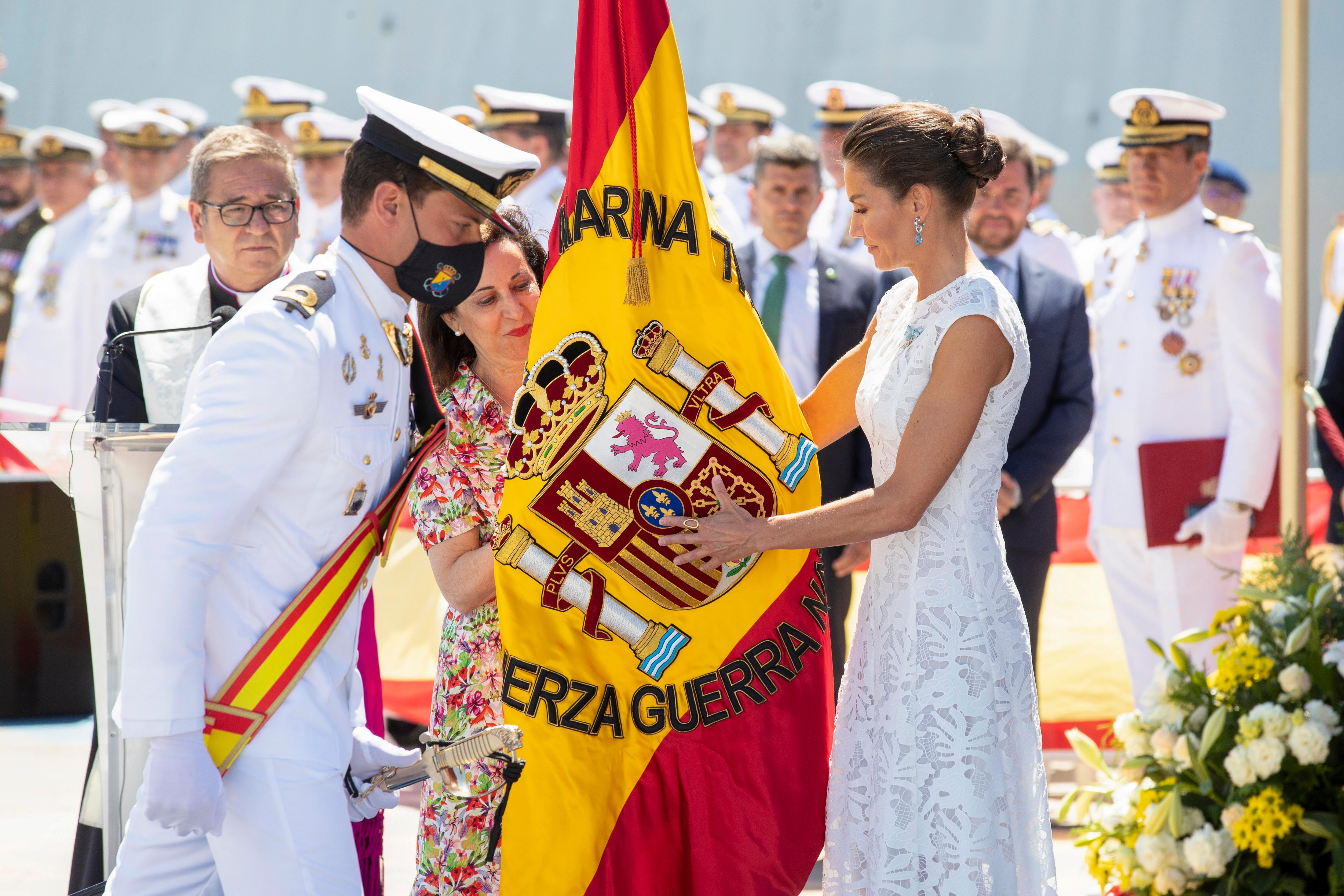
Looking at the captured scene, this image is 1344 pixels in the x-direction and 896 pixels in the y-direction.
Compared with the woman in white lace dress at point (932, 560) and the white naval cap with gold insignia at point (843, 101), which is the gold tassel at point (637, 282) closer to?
the woman in white lace dress at point (932, 560)

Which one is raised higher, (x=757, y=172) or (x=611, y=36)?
(x=611, y=36)

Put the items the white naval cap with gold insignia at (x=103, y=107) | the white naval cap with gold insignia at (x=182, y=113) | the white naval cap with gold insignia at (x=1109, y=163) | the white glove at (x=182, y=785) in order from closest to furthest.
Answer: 1. the white glove at (x=182, y=785)
2. the white naval cap with gold insignia at (x=1109, y=163)
3. the white naval cap with gold insignia at (x=182, y=113)
4. the white naval cap with gold insignia at (x=103, y=107)

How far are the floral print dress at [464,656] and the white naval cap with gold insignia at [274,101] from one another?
22.0 feet

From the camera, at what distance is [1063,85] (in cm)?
1005

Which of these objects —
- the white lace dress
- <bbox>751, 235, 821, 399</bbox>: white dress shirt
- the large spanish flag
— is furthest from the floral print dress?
<bbox>751, 235, 821, 399</bbox>: white dress shirt

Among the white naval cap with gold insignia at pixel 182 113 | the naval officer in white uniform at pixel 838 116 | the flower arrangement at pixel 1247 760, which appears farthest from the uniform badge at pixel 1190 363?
the white naval cap with gold insignia at pixel 182 113

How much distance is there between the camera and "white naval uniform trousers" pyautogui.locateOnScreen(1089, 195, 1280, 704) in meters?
4.07

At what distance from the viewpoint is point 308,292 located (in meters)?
1.87

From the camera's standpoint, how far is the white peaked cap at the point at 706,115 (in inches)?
319

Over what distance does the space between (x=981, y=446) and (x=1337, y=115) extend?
888 centimetres

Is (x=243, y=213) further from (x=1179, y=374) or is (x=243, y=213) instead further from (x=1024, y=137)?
(x=1024, y=137)

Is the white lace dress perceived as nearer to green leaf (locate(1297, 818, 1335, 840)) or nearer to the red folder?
green leaf (locate(1297, 818, 1335, 840))

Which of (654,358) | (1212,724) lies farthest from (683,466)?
(1212,724)

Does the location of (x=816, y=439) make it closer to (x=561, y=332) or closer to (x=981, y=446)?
(x=981, y=446)
